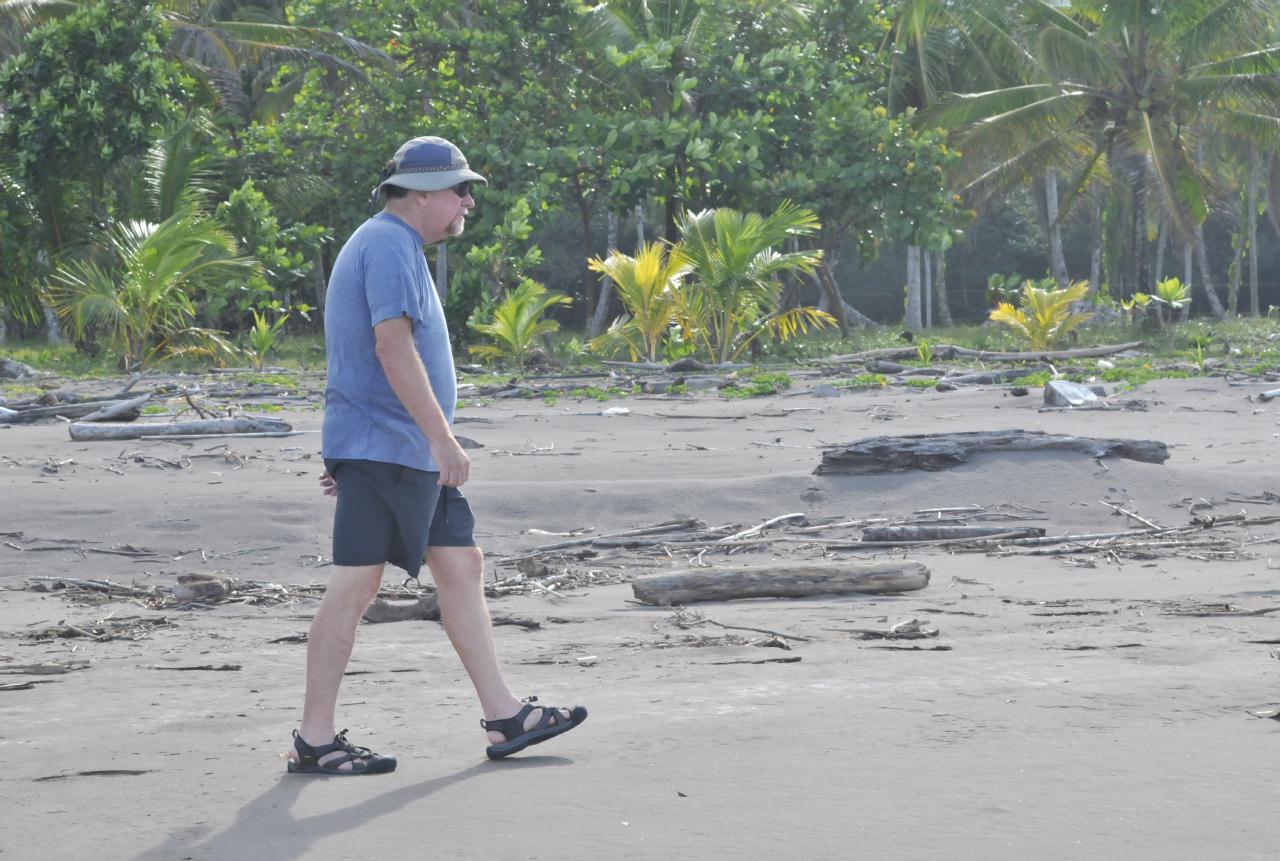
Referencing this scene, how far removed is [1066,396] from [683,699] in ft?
30.2

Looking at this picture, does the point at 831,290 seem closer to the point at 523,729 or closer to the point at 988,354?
the point at 988,354

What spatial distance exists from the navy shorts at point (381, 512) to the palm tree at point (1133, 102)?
24.3 meters

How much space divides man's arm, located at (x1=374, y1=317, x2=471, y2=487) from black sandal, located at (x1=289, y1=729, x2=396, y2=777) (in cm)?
65

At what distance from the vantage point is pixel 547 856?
2.87m

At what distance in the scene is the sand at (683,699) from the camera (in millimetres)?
3043

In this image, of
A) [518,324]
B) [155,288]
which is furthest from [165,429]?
[518,324]

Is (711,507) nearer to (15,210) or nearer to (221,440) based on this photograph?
(221,440)

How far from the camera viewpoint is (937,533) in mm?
7215

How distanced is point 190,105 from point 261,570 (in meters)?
21.1

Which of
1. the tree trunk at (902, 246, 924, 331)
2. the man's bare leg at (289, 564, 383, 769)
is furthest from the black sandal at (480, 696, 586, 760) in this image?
the tree trunk at (902, 246, 924, 331)

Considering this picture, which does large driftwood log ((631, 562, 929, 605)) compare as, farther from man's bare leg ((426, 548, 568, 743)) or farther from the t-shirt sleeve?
the t-shirt sleeve

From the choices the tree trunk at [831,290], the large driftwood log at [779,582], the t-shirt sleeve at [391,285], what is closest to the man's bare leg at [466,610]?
the t-shirt sleeve at [391,285]

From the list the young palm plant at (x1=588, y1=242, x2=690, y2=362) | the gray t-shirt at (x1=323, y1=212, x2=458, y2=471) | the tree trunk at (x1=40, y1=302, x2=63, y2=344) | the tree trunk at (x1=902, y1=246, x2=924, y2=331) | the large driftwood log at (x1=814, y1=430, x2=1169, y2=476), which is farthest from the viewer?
the tree trunk at (x1=902, y1=246, x2=924, y2=331)

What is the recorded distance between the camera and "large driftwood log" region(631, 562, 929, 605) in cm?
573
